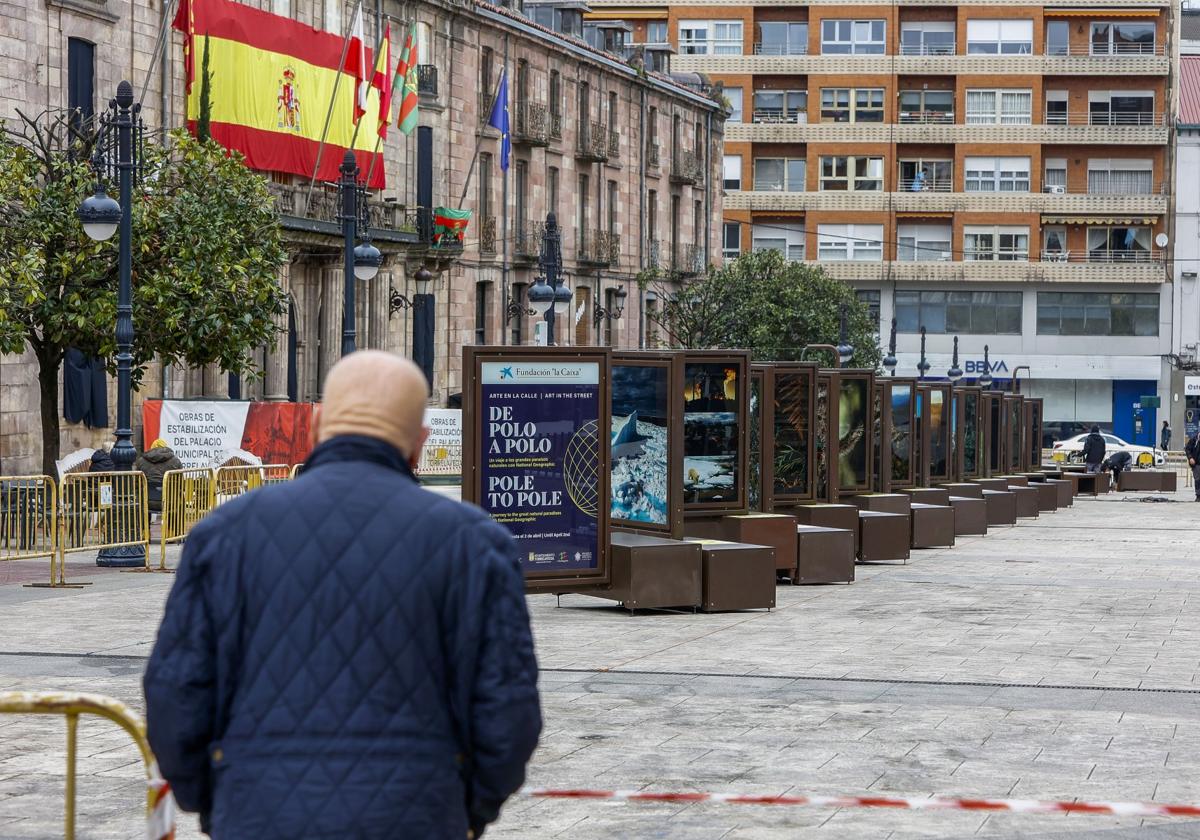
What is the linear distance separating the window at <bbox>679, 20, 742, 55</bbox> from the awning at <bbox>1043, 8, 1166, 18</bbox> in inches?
463

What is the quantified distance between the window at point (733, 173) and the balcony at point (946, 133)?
2.55ft

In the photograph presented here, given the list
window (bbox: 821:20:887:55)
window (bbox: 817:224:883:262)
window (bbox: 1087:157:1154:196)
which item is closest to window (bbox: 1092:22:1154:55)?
window (bbox: 1087:157:1154:196)

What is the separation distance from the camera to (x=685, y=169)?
61.8 m

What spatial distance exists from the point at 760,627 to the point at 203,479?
820cm

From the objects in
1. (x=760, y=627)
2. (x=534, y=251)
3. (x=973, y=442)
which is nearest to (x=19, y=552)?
(x=760, y=627)

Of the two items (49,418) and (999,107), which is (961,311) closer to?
(999,107)

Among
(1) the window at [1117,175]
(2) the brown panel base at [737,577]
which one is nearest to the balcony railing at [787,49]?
(1) the window at [1117,175]

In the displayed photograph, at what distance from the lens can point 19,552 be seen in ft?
59.5

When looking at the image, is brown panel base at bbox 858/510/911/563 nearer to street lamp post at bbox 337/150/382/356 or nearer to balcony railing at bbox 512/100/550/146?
street lamp post at bbox 337/150/382/356

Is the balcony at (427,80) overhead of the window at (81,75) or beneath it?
overhead

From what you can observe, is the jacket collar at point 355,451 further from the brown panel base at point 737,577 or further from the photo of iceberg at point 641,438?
the photo of iceberg at point 641,438

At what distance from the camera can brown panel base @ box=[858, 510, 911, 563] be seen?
72.0 feet

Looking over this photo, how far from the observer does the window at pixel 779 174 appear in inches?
3009

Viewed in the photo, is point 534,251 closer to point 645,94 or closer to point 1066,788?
point 645,94
